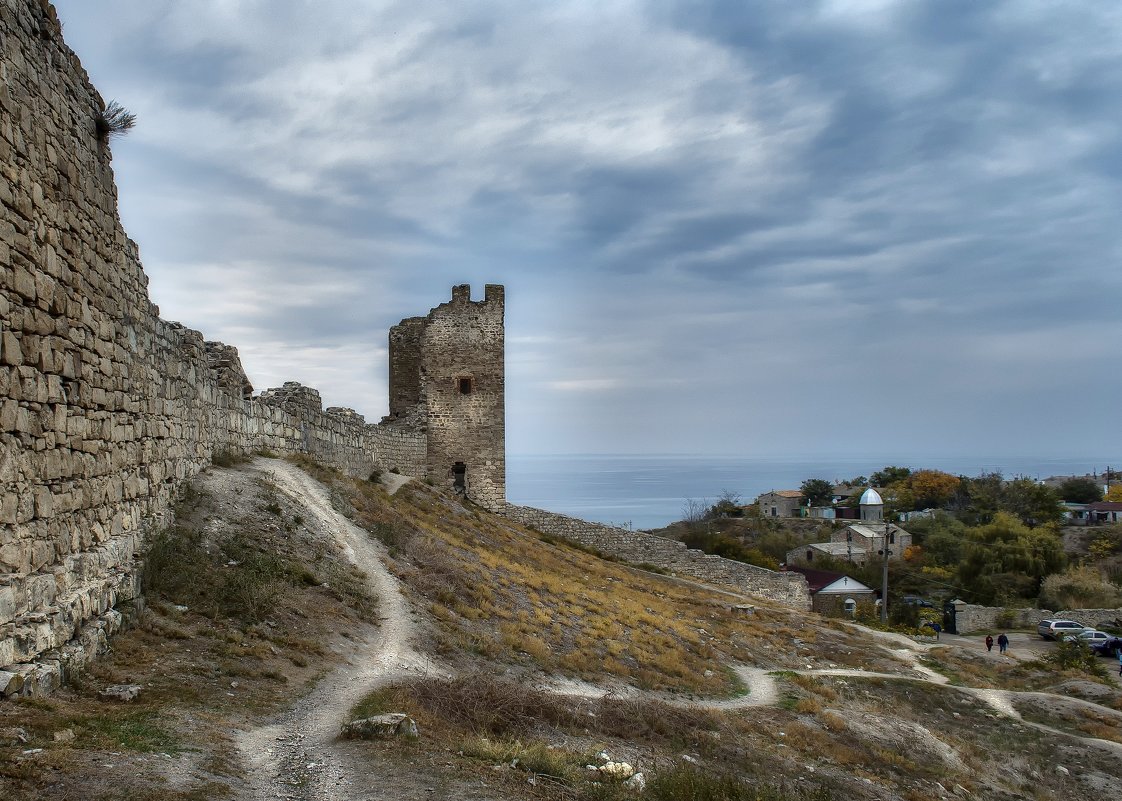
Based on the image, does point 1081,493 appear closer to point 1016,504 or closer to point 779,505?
point 1016,504

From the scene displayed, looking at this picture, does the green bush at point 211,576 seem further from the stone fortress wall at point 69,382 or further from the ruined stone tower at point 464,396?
the ruined stone tower at point 464,396

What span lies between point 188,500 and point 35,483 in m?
4.95

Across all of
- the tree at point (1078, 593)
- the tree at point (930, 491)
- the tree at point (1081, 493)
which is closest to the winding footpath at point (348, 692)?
the tree at point (1078, 593)

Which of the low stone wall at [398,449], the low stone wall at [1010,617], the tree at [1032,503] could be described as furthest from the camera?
the tree at [1032,503]

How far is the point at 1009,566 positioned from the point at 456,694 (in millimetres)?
56418

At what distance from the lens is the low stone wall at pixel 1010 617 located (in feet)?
137

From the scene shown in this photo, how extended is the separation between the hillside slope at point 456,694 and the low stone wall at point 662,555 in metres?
11.3

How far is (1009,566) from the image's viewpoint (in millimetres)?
55125

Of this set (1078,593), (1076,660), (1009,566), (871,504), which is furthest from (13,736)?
(1009,566)

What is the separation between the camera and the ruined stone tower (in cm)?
3195

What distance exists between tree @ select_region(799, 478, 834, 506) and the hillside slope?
101 meters

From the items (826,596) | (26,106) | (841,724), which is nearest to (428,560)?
(841,724)

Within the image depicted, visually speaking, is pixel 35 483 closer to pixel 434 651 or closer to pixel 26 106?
pixel 26 106

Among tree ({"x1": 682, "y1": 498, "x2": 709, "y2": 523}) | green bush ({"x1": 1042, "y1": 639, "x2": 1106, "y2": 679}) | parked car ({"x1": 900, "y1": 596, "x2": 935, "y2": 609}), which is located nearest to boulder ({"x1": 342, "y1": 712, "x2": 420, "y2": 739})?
green bush ({"x1": 1042, "y1": 639, "x2": 1106, "y2": 679})
